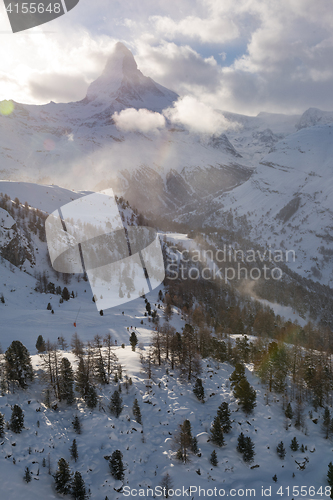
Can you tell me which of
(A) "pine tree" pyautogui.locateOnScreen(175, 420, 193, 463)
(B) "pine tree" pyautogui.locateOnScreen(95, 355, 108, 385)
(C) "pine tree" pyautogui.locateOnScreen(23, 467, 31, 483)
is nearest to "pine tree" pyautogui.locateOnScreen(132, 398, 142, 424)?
(A) "pine tree" pyautogui.locateOnScreen(175, 420, 193, 463)

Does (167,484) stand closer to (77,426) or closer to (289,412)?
(77,426)

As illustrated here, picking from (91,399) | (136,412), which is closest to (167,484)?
(136,412)

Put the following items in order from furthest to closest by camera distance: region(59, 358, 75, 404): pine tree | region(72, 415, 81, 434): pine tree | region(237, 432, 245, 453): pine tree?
region(59, 358, 75, 404): pine tree → region(237, 432, 245, 453): pine tree → region(72, 415, 81, 434): pine tree

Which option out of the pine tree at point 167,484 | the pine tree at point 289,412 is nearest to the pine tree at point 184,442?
the pine tree at point 167,484

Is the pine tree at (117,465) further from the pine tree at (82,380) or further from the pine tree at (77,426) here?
the pine tree at (82,380)

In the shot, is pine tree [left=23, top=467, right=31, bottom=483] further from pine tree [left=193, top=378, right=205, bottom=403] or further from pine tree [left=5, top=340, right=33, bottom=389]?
pine tree [left=193, top=378, right=205, bottom=403]

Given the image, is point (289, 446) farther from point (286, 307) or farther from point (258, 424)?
point (286, 307)
